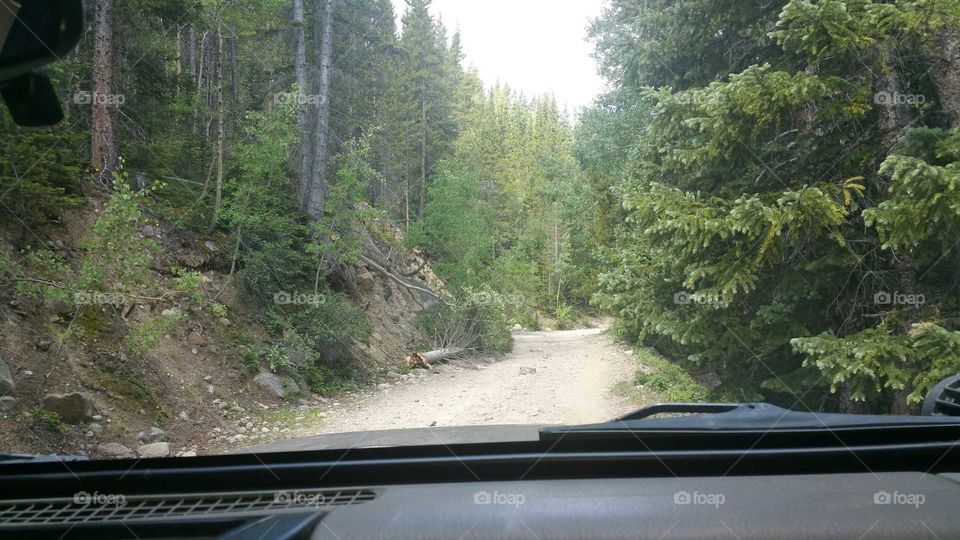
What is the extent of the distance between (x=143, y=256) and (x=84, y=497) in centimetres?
450

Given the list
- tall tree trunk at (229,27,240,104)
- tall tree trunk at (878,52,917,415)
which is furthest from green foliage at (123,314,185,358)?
tall tree trunk at (878,52,917,415)

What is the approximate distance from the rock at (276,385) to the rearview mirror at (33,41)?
5.67 m

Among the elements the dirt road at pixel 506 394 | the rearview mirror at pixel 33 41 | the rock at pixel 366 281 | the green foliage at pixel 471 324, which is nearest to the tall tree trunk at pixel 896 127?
the dirt road at pixel 506 394

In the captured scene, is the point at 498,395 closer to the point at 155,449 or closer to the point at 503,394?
the point at 503,394

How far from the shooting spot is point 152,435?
4938 millimetres

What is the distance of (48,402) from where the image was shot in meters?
4.46

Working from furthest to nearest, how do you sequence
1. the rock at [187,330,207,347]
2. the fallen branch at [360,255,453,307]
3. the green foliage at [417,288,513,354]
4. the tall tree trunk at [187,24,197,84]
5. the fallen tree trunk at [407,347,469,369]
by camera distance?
the fallen branch at [360,255,453,307] → the green foliage at [417,288,513,354] → the fallen tree trunk at [407,347,469,369] → the tall tree trunk at [187,24,197,84] → the rock at [187,330,207,347]

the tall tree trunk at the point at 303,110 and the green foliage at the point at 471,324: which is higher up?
the tall tree trunk at the point at 303,110

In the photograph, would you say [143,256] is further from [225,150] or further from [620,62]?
[620,62]

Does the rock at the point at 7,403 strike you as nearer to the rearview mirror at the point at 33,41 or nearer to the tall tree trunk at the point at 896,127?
the rearview mirror at the point at 33,41

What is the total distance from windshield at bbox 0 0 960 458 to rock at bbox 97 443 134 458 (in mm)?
59

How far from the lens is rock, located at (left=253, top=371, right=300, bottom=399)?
685 centimetres

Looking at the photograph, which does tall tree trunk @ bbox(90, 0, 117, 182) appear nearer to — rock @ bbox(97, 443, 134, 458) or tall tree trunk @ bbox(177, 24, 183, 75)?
tall tree trunk @ bbox(177, 24, 183, 75)

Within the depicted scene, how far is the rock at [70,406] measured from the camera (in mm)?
4473
